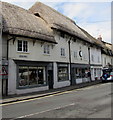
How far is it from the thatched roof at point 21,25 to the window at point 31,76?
3.40 metres

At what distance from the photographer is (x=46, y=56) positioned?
1808cm

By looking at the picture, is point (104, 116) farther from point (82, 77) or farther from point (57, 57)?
point (82, 77)

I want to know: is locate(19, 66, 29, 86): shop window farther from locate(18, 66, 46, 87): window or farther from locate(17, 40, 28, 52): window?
locate(17, 40, 28, 52): window

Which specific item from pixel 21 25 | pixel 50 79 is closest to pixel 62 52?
pixel 50 79

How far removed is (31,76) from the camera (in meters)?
16.2

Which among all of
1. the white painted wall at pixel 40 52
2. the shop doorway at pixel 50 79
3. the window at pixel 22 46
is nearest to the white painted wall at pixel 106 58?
the white painted wall at pixel 40 52

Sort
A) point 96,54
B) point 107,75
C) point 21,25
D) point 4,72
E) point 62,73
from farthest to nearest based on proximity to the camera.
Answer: point 96,54 → point 107,75 → point 62,73 → point 21,25 → point 4,72

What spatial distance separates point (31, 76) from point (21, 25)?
541cm

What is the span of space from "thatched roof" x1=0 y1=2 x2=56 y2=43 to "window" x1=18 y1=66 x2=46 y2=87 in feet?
11.2

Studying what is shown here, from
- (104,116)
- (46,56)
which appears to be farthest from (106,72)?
(104,116)

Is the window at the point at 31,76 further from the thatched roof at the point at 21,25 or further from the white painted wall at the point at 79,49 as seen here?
the white painted wall at the point at 79,49

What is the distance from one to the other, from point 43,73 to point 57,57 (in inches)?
126

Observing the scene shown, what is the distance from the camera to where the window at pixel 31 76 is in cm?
1508

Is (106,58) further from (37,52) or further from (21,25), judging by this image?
(21,25)
